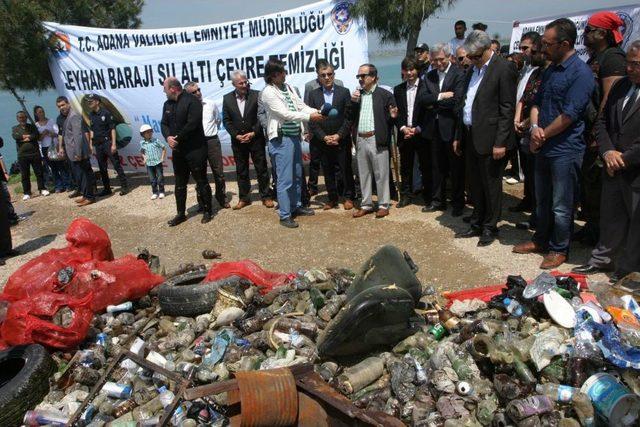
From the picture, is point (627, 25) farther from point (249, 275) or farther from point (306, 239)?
point (249, 275)

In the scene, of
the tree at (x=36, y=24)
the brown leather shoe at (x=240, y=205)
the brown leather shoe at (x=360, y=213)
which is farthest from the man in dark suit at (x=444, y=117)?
the tree at (x=36, y=24)

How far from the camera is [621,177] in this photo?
14.3 ft

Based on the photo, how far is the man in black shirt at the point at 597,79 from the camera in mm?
4734

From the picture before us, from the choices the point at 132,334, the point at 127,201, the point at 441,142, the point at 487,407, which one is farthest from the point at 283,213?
the point at 487,407

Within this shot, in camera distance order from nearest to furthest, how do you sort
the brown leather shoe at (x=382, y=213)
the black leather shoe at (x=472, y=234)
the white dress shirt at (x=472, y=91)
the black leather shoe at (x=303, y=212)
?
the white dress shirt at (x=472, y=91) → the black leather shoe at (x=472, y=234) → the brown leather shoe at (x=382, y=213) → the black leather shoe at (x=303, y=212)

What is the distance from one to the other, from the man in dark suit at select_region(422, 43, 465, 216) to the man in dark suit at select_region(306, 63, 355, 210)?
116cm

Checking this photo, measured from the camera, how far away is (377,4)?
28.6 feet

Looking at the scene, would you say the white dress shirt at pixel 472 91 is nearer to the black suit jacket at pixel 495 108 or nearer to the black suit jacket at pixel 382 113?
the black suit jacket at pixel 495 108

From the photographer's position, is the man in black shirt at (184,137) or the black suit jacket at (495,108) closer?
the black suit jacket at (495,108)

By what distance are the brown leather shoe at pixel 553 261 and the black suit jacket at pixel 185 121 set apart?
4.87 meters

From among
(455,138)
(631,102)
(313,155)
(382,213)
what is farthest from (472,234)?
(313,155)

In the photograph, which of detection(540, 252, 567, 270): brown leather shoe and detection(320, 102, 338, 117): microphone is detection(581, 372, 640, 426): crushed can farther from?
detection(320, 102, 338, 117): microphone

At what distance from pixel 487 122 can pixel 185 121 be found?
13.5 feet

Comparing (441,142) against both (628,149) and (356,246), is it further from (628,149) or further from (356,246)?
(628,149)
